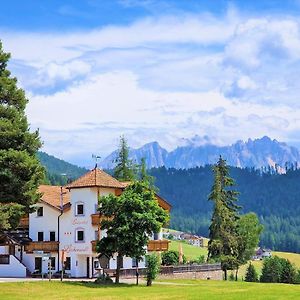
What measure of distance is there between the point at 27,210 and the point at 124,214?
10.9 m

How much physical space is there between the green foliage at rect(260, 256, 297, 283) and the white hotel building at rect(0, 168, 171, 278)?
29132 millimetres

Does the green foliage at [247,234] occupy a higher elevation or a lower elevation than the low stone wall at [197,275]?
higher

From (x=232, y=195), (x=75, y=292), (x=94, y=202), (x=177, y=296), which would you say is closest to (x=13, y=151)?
(x=75, y=292)

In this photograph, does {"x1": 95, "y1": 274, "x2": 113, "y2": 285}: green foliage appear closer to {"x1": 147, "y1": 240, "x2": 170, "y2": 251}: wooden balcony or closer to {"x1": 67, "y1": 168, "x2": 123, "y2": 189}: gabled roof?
{"x1": 67, "y1": 168, "x2": 123, "y2": 189}: gabled roof

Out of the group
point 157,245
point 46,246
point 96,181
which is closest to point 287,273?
point 157,245

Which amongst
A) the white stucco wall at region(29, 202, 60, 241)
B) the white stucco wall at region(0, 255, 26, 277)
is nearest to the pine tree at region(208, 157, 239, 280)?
the white stucco wall at region(29, 202, 60, 241)

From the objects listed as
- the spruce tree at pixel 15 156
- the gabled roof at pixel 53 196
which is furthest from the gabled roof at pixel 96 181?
the spruce tree at pixel 15 156

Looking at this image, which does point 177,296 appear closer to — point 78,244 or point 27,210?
point 27,210

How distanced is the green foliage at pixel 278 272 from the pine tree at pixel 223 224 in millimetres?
7564

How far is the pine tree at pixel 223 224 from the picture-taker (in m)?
88.8

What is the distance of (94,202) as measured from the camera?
69.8 meters

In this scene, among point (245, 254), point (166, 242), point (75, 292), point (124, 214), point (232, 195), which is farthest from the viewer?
point (245, 254)

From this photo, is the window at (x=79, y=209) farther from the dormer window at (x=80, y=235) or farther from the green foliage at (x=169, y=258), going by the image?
the green foliage at (x=169, y=258)

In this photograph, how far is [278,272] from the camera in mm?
97812
